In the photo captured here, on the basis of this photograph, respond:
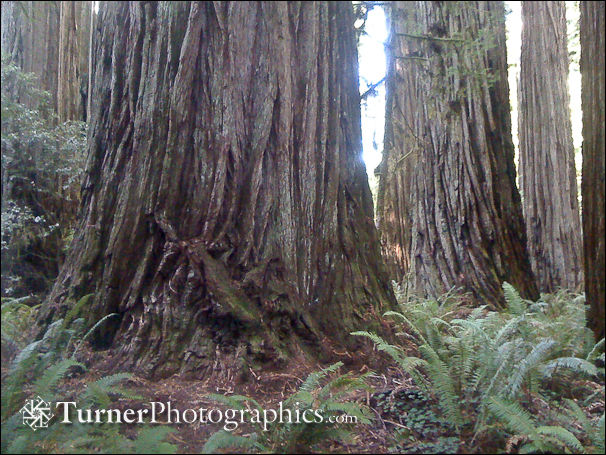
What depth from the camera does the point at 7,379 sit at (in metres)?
3.05

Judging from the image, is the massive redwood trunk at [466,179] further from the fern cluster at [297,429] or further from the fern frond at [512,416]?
the fern cluster at [297,429]

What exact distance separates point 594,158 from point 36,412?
398cm

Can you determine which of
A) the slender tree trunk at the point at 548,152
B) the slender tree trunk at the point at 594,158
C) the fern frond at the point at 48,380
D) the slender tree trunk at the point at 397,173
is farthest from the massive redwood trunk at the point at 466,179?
the fern frond at the point at 48,380

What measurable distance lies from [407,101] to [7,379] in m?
8.33

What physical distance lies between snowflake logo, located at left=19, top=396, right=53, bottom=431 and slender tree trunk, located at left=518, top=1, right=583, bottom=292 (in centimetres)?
858

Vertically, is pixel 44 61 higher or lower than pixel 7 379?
higher

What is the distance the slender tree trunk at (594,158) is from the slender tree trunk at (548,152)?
570cm

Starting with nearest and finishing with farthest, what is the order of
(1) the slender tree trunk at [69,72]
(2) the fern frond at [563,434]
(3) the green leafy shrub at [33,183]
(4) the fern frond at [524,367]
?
(2) the fern frond at [563,434]
(4) the fern frond at [524,367]
(3) the green leafy shrub at [33,183]
(1) the slender tree trunk at [69,72]

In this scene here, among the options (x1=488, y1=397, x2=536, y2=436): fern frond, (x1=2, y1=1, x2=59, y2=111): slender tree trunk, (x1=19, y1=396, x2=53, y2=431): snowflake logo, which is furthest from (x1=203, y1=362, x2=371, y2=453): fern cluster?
(x1=2, y1=1, x2=59, y2=111): slender tree trunk

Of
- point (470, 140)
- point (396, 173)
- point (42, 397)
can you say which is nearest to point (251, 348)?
point (42, 397)

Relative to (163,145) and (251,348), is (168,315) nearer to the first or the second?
(251,348)

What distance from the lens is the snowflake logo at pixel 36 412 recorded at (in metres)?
3.08

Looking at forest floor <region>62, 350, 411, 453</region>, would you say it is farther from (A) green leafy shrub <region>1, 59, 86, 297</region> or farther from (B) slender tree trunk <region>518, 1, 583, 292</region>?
(B) slender tree trunk <region>518, 1, 583, 292</region>

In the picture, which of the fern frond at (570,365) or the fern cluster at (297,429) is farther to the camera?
the fern frond at (570,365)
